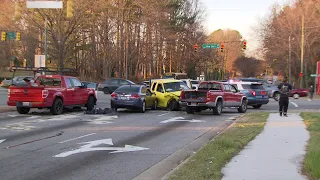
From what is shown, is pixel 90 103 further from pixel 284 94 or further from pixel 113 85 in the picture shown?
pixel 113 85

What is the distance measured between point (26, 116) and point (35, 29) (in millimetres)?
36961

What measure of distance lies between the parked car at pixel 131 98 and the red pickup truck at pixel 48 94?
175cm

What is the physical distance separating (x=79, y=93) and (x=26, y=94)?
2.96 metres

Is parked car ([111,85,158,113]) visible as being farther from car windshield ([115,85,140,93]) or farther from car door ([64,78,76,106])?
car door ([64,78,76,106])

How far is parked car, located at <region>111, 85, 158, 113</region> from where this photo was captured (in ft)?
68.3

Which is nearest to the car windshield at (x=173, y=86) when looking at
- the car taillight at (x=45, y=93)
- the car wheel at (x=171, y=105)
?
the car wheel at (x=171, y=105)

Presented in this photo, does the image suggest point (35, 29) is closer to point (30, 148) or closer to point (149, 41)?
point (149, 41)

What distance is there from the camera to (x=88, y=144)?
11.0 metres

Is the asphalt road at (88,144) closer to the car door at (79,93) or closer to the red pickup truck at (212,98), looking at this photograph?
the red pickup truck at (212,98)

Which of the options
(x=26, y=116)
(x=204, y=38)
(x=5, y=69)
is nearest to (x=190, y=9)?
(x=204, y=38)

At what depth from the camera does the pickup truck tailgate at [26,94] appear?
59.8ft

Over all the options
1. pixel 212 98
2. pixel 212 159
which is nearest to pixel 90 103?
pixel 212 98

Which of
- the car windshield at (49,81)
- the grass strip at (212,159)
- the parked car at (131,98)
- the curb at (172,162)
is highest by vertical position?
the car windshield at (49,81)

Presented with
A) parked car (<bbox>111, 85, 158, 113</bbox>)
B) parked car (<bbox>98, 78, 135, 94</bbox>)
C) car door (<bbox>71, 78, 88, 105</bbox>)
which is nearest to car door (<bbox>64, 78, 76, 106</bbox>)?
car door (<bbox>71, 78, 88, 105</bbox>)
